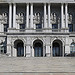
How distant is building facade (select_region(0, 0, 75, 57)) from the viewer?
42.4 metres

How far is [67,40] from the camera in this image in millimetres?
42375

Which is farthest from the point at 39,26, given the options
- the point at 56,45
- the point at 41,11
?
the point at 56,45

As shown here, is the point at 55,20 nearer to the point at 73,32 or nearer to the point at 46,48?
the point at 73,32

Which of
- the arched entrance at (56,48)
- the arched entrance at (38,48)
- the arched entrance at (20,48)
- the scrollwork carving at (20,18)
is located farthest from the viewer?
the scrollwork carving at (20,18)

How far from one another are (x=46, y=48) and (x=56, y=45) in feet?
13.2

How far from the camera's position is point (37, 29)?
43469 millimetres

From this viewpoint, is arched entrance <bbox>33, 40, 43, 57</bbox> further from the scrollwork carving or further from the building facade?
the scrollwork carving

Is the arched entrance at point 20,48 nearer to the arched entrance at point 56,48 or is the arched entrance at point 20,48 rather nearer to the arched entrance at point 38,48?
the arched entrance at point 38,48

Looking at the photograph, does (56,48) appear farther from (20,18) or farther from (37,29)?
(20,18)

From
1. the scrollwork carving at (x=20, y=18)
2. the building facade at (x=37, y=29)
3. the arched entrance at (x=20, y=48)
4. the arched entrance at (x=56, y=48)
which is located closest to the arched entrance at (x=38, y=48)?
the building facade at (x=37, y=29)

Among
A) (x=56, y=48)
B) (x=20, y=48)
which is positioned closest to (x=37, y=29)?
(x=20, y=48)

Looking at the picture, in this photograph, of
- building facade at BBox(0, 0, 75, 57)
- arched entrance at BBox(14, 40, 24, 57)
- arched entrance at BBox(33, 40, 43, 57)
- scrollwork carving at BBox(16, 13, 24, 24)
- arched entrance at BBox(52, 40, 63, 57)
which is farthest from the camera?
scrollwork carving at BBox(16, 13, 24, 24)

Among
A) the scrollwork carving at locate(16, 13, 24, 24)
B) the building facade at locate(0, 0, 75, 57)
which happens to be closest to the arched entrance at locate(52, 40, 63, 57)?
the building facade at locate(0, 0, 75, 57)

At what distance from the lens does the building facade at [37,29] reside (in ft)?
139
